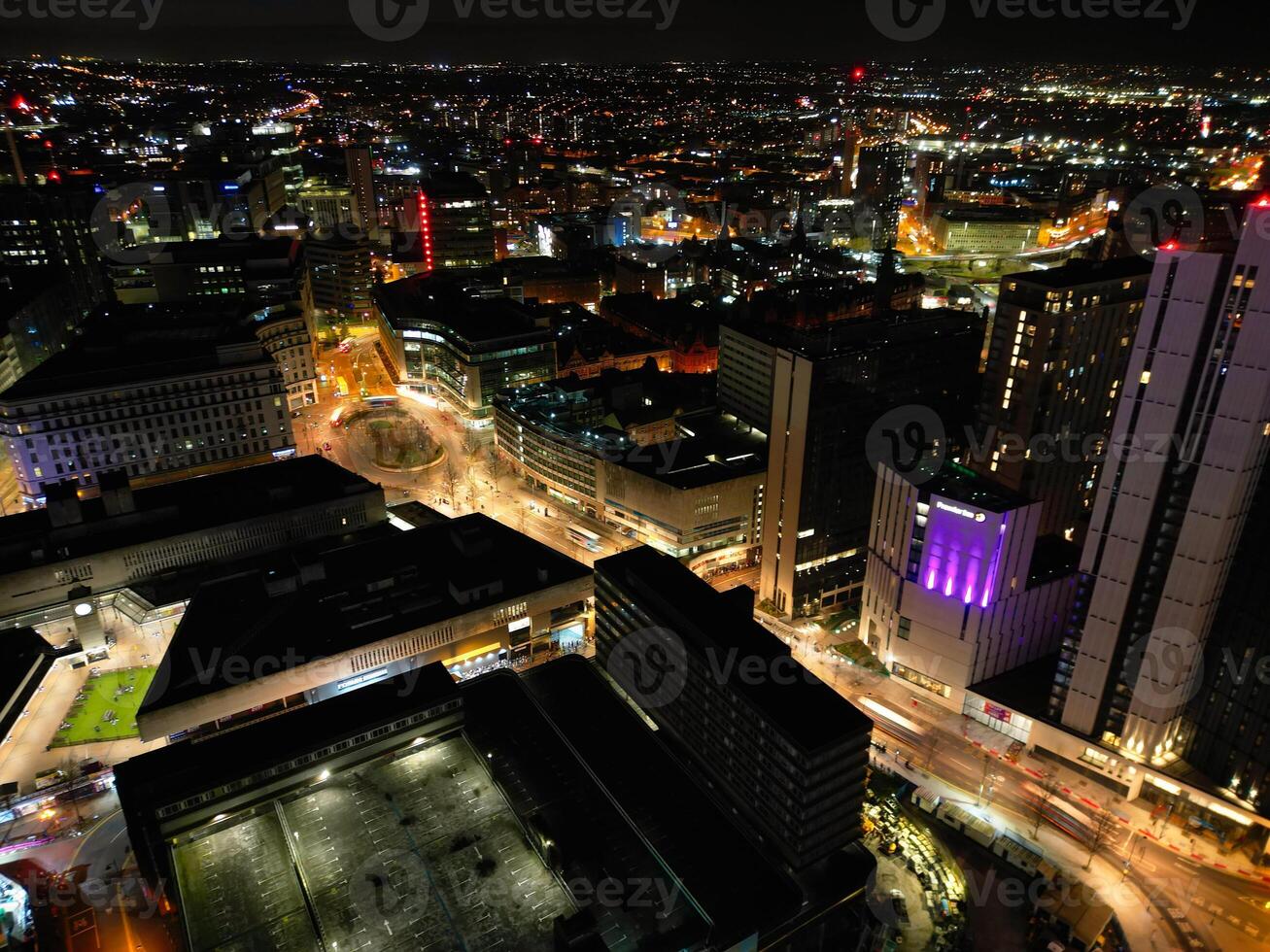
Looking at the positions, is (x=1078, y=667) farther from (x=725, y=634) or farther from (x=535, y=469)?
(x=535, y=469)

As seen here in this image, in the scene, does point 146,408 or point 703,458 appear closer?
point 703,458

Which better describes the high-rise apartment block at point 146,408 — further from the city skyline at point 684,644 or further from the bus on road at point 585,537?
the bus on road at point 585,537

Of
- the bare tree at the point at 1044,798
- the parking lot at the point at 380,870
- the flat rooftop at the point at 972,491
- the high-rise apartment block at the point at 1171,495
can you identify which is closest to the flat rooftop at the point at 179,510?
the parking lot at the point at 380,870

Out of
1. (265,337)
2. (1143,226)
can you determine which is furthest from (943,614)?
(265,337)

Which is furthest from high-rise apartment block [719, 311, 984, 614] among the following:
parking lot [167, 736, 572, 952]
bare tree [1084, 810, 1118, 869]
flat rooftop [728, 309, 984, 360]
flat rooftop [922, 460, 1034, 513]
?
parking lot [167, 736, 572, 952]

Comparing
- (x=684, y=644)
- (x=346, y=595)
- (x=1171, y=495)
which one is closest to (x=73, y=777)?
(x=346, y=595)

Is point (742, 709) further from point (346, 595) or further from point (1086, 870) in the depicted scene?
point (346, 595)
